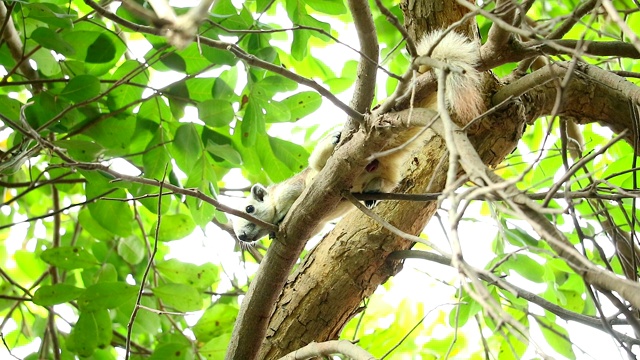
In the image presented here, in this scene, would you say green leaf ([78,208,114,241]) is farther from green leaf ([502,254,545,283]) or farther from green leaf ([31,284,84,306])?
green leaf ([502,254,545,283])

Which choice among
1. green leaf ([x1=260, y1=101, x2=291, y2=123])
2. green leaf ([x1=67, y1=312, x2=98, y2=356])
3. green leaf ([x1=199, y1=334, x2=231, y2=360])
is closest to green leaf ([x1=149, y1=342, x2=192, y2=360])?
green leaf ([x1=199, y1=334, x2=231, y2=360])

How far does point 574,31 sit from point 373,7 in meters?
1.17

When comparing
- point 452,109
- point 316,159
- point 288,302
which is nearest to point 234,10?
point 316,159

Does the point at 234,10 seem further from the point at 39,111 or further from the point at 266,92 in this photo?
the point at 39,111

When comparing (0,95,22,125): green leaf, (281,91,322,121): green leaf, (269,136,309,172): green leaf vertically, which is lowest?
(269,136,309,172): green leaf

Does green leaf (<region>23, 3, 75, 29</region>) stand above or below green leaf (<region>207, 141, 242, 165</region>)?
above

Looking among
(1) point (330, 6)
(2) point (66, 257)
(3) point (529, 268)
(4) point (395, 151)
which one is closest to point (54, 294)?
(2) point (66, 257)

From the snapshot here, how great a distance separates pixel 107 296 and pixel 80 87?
879 millimetres

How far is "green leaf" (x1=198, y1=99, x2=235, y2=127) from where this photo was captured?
104 inches

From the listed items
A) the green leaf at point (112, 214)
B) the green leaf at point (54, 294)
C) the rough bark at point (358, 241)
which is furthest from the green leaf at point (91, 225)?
the rough bark at point (358, 241)

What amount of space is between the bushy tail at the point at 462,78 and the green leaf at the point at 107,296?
153 cm

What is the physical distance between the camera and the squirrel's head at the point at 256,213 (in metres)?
3.54

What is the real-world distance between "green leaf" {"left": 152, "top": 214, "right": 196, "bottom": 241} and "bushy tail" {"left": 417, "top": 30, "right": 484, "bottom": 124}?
4.96 feet

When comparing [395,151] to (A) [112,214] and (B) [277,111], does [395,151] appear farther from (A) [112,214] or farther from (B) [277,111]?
(A) [112,214]
